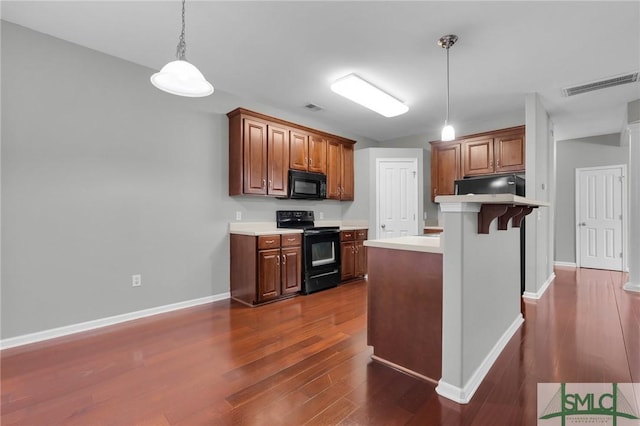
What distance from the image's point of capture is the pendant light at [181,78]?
1.73m

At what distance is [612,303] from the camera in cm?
357

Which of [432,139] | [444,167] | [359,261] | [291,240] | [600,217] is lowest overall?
[359,261]

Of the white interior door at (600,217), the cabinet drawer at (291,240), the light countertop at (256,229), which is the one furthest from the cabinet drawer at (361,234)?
the white interior door at (600,217)

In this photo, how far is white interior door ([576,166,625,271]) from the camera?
5.53 meters

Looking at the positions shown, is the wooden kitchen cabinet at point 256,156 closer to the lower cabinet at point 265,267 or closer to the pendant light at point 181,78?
the lower cabinet at point 265,267

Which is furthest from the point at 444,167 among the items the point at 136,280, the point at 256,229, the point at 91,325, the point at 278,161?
the point at 91,325

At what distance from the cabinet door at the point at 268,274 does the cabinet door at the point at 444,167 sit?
3142 millimetres

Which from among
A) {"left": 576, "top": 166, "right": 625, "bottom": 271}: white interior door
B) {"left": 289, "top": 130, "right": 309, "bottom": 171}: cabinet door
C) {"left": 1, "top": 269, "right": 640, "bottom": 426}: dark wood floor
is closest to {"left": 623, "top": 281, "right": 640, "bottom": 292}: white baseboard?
{"left": 1, "top": 269, "right": 640, "bottom": 426}: dark wood floor

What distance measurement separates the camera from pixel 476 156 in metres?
4.75

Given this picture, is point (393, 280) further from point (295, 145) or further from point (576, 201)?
point (576, 201)

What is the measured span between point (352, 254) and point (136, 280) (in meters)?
3.02

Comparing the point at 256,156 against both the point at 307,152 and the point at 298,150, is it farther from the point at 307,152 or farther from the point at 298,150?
the point at 307,152

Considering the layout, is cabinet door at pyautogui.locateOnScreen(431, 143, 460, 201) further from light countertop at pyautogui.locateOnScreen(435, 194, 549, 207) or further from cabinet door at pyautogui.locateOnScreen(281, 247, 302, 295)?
light countertop at pyautogui.locateOnScreen(435, 194, 549, 207)

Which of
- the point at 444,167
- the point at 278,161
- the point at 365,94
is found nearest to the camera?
the point at 365,94
